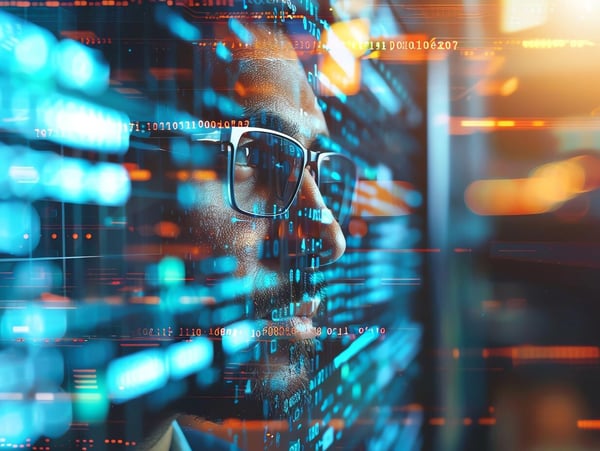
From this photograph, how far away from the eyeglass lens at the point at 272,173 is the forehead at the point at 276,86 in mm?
30

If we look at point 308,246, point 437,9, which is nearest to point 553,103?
point 437,9

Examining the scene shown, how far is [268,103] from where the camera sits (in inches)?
27.1

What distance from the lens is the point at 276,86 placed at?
0.69 m

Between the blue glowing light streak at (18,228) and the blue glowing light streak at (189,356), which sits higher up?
the blue glowing light streak at (18,228)

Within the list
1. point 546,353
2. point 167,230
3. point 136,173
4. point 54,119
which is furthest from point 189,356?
point 546,353

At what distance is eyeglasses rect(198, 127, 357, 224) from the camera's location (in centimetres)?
68

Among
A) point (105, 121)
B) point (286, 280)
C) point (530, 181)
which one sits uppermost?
point (105, 121)

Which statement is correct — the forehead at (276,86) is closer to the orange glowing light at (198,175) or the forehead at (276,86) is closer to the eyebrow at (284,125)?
the eyebrow at (284,125)

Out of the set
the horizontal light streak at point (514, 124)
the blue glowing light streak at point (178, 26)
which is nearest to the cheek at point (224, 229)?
the blue glowing light streak at point (178, 26)

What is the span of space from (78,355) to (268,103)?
0.52 metres

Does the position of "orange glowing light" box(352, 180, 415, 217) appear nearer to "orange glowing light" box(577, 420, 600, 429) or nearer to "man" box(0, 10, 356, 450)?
"man" box(0, 10, 356, 450)

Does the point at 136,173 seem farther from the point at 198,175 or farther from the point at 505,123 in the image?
the point at 505,123

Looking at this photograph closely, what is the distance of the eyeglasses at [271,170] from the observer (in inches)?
26.7

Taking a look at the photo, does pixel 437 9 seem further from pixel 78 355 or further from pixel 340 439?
pixel 78 355
